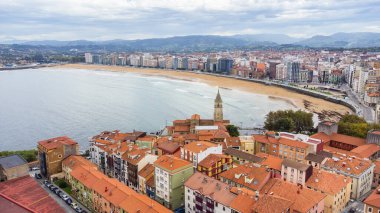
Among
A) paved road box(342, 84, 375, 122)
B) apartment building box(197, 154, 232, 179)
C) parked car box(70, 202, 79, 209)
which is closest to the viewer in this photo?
parked car box(70, 202, 79, 209)

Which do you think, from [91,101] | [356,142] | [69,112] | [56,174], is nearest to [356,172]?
[356,142]

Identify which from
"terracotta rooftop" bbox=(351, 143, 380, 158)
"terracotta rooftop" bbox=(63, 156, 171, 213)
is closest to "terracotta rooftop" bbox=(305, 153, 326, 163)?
"terracotta rooftop" bbox=(351, 143, 380, 158)

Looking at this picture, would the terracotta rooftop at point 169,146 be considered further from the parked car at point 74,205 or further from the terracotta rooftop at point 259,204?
the terracotta rooftop at point 259,204

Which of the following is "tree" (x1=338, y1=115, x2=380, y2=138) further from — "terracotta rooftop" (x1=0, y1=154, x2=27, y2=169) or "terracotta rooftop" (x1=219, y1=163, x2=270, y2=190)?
"terracotta rooftop" (x1=0, y1=154, x2=27, y2=169)

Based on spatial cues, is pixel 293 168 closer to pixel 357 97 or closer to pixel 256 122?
pixel 256 122

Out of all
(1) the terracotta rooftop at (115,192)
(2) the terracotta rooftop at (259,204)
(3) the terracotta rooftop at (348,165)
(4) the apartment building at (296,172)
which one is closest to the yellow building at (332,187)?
(4) the apartment building at (296,172)

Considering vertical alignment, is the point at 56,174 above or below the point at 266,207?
below

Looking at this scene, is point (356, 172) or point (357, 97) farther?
point (357, 97)
